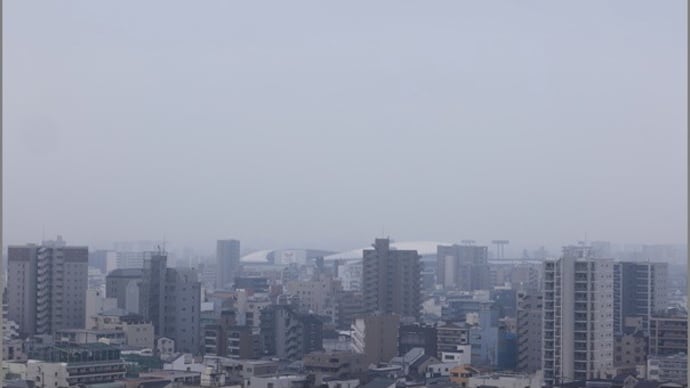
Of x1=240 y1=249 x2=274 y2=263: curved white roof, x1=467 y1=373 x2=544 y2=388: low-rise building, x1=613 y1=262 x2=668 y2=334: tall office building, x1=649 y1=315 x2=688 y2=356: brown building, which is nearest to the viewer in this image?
x1=467 y1=373 x2=544 y2=388: low-rise building

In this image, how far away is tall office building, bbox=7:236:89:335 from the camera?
35.9 ft

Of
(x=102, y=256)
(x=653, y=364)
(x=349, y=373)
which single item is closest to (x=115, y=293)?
(x=102, y=256)

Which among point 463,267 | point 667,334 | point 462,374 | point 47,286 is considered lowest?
point 462,374

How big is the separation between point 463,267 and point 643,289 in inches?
307

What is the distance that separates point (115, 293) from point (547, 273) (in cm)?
604

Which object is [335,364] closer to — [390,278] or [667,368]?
[667,368]

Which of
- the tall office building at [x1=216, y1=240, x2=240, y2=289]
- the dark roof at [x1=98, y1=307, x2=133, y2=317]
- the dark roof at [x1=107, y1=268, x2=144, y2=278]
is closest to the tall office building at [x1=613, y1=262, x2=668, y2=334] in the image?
the dark roof at [x1=98, y1=307, x2=133, y2=317]

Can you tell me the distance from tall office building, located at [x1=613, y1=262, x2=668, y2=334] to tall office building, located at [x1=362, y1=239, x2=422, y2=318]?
298 centimetres

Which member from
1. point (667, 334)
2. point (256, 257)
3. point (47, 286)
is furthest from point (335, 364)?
point (256, 257)

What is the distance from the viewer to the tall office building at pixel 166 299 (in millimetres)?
11000

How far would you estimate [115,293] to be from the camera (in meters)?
12.8

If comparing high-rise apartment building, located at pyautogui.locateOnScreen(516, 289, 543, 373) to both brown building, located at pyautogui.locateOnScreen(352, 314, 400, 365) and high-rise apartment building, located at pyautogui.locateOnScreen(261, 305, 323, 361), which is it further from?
high-rise apartment building, located at pyautogui.locateOnScreen(261, 305, 323, 361)

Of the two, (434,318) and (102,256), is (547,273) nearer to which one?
(434,318)

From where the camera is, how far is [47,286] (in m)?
11.5
